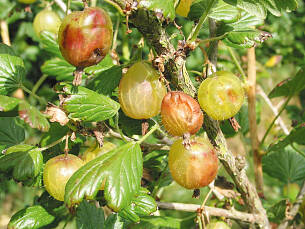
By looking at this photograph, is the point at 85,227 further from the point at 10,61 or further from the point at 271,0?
the point at 271,0

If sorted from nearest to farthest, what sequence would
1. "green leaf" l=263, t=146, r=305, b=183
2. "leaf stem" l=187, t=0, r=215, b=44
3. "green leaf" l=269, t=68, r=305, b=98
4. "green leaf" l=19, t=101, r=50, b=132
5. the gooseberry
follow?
1. "green leaf" l=19, t=101, r=50, b=132
2. "leaf stem" l=187, t=0, r=215, b=44
3. the gooseberry
4. "green leaf" l=269, t=68, r=305, b=98
5. "green leaf" l=263, t=146, r=305, b=183

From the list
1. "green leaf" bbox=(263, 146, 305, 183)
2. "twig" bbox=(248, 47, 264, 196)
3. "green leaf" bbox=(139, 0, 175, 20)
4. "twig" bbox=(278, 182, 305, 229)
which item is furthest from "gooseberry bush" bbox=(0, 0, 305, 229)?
"green leaf" bbox=(263, 146, 305, 183)

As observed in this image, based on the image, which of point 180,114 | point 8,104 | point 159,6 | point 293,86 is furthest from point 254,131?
point 8,104

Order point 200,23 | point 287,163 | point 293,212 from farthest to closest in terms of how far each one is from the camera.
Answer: point 287,163
point 293,212
point 200,23

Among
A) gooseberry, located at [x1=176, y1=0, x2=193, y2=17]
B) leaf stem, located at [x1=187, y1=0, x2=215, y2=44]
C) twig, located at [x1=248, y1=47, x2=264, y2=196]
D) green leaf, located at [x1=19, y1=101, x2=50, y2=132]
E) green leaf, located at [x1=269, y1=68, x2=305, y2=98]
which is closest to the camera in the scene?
green leaf, located at [x1=19, y1=101, x2=50, y2=132]

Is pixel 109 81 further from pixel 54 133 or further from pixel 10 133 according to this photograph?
pixel 10 133

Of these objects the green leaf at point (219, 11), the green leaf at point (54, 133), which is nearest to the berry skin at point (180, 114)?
the green leaf at point (219, 11)

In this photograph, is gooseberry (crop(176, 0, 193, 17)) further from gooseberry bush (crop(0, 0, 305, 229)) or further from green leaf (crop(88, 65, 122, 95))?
green leaf (crop(88, 65, 122, 95))
